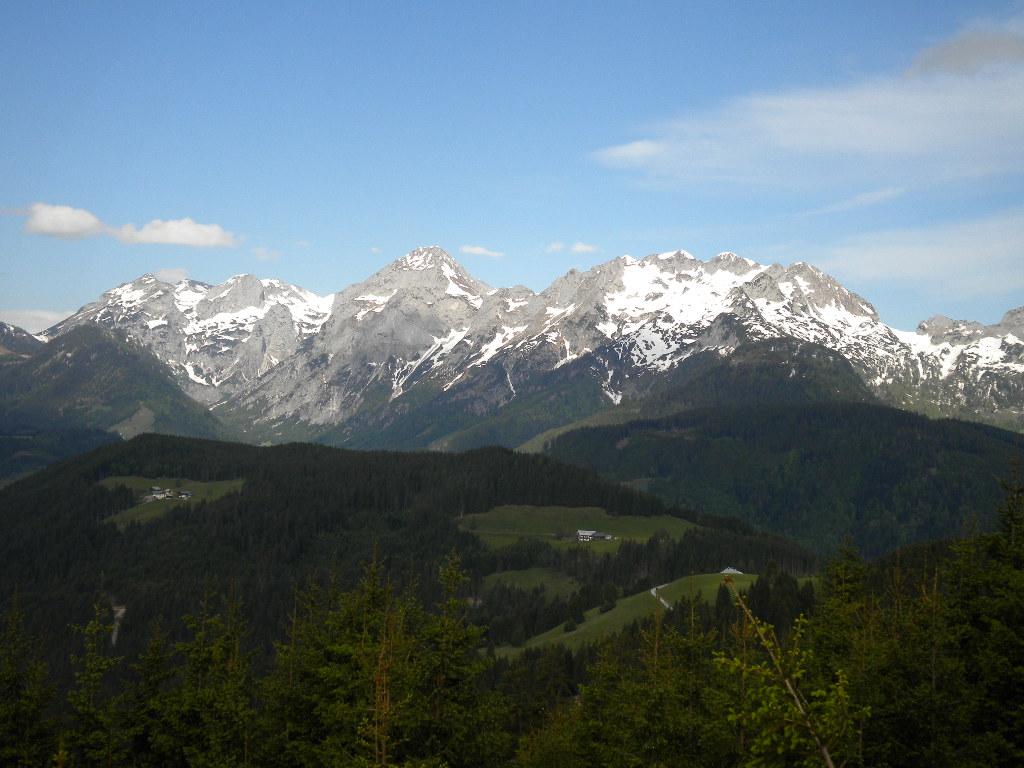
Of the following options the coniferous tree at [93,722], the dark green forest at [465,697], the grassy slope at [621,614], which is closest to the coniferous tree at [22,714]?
the dark green forest at [465,697]

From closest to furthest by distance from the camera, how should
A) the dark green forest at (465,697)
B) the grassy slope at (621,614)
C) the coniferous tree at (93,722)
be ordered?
the dark green forest at (465,697), the coniferous tree at (93,722), the grassy slope at (621,614)

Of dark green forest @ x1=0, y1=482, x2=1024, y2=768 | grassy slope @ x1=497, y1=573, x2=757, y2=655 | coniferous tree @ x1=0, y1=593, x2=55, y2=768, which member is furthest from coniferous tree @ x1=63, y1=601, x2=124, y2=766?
grassy slope @ x1=497, y1=573, x2=757, y2=655

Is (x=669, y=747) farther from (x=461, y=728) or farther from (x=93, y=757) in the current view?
(x=93, y=757)

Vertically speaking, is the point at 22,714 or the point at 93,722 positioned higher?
the point at 22,714

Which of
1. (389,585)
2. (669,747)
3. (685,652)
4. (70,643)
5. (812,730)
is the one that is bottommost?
(70,643)

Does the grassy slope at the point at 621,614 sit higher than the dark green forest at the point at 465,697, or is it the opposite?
the dark green forest at the point at 465,697

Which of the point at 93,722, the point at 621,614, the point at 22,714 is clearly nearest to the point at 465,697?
the point at 93,722

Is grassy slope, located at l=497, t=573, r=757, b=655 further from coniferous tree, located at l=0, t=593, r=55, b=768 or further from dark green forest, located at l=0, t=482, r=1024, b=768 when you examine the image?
coniferous tree, located at l=0, t=593, r=55, b=768

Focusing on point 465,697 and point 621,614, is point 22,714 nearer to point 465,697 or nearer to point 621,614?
point 465,697

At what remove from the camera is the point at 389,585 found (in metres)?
45.7

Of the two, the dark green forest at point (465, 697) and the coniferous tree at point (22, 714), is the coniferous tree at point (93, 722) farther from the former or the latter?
the coniferous tree at point (22, 714)

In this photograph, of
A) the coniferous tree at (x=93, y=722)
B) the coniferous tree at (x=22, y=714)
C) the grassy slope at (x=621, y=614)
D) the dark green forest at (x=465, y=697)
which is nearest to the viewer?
the dark green forest at (x=465, y=697)

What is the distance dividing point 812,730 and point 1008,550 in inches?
1230

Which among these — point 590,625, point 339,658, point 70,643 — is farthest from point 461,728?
point 70,643
